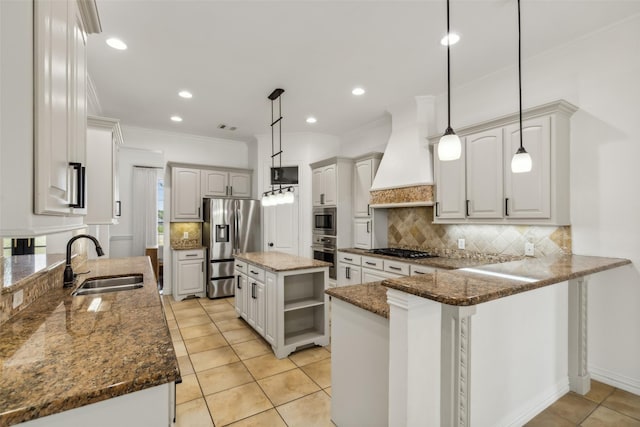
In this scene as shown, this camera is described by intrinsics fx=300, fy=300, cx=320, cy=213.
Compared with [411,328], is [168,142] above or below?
above

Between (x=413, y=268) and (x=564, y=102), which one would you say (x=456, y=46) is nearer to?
(x=564, y=102)

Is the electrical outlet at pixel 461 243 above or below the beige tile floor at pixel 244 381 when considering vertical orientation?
above

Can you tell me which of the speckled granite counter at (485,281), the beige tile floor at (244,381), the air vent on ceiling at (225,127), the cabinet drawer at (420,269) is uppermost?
the air vent on ceiling at (225,127)

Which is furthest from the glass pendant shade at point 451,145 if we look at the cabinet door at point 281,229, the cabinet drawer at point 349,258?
the cabinet door at point 281,229

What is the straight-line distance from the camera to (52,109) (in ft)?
2.91

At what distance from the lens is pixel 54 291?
2037mm

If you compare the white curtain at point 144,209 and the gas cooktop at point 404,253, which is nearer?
the gas cooktop at point 404,253

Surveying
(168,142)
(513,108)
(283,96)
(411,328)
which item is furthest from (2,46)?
(168,142)

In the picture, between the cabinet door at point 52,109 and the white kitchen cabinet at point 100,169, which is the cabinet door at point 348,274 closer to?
the white kitchen cabinet at point 100,169

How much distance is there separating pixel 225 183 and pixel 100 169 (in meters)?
2.91

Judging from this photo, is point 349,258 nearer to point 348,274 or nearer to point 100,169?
point 348,274

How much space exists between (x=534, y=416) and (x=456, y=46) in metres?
3.01

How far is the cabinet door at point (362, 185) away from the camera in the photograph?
4656 millimetres

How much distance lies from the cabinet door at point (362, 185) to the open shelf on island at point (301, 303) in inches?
70.8
